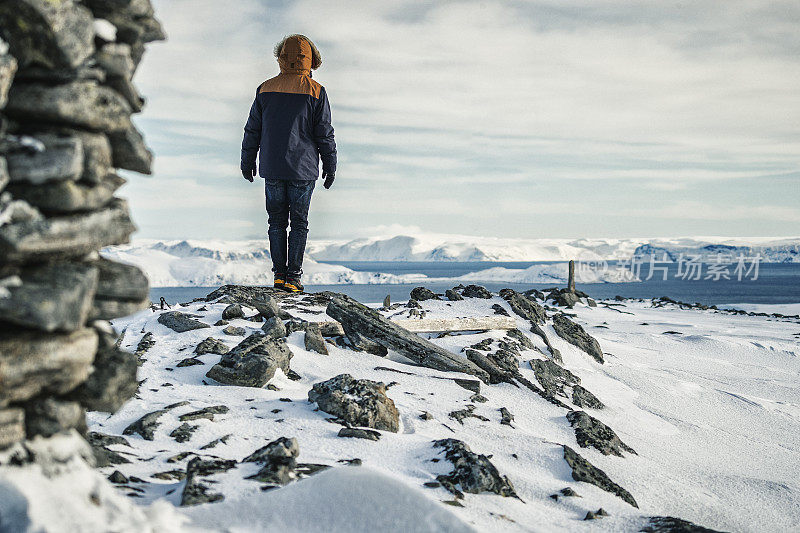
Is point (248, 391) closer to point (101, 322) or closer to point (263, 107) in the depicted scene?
point (101, 322)

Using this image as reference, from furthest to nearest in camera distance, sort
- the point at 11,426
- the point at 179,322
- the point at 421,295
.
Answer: the point at 421,295 → the point at 179,322 → the point at 11,426

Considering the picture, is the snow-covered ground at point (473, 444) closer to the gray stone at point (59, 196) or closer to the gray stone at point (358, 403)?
the gray stone at point (358, 403)

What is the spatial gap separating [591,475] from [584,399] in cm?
305

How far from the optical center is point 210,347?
704 centimetres

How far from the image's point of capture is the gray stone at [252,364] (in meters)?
6.19

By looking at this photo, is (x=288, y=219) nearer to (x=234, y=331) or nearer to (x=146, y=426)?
(x=234, y=331)

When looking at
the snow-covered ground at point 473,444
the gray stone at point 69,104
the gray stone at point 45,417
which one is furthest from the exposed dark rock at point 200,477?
the gray stone at point 69,104

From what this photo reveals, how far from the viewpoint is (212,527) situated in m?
3.08

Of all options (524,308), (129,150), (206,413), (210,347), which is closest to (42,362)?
(129,150)

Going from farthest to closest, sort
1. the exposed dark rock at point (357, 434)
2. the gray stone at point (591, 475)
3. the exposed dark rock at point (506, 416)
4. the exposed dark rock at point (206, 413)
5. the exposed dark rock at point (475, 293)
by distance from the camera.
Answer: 1. the exposed dark rock at point (475, 293)
2. the exposed dark rock at point (506, 416)
3. the gray stone at point (591, 475)
4. the exposed dark rock at point (206, 413)
5. the exposed dark rock at point (357, 434)

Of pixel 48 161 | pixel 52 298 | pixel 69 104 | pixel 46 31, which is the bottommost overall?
pixel 52 298

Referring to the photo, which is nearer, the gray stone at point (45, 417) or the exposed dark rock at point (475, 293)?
the gray stone at point (45, 417)

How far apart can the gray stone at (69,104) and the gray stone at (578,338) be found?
948 centimetres

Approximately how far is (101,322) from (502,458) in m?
3.69
